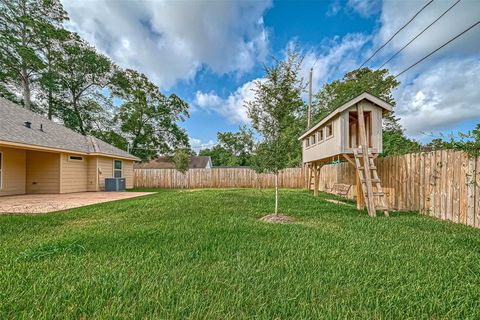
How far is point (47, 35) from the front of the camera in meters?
19.3

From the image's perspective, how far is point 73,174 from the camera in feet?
44.0

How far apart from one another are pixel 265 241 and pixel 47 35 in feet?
82.0

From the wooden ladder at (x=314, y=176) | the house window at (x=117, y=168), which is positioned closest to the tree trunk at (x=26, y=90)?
the house window at (x=117, y=168)

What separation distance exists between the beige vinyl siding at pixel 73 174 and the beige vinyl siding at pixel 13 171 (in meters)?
1.86

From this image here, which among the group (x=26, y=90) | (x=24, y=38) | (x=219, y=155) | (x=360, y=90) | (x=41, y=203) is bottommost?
(x=41, y=203)

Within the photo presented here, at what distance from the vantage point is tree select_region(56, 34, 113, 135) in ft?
69.9

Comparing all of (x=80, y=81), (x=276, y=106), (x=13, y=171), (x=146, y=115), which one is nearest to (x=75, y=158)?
(x=13, y=171)

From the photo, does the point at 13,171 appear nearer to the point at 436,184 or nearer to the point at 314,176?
the point at 314,176

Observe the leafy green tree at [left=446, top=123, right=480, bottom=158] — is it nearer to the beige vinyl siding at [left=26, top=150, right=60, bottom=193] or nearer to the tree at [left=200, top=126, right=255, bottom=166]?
the beige vinyl siding at [left=26, top=150, right=60, bottom=193]

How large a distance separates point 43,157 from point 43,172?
0.78 metres

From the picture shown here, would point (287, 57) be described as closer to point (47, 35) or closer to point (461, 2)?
point (461, 2)

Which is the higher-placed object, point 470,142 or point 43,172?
point 470,142

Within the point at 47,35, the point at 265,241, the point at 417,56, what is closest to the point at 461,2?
the point at 417,56

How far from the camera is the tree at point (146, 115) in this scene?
25.1 metres
